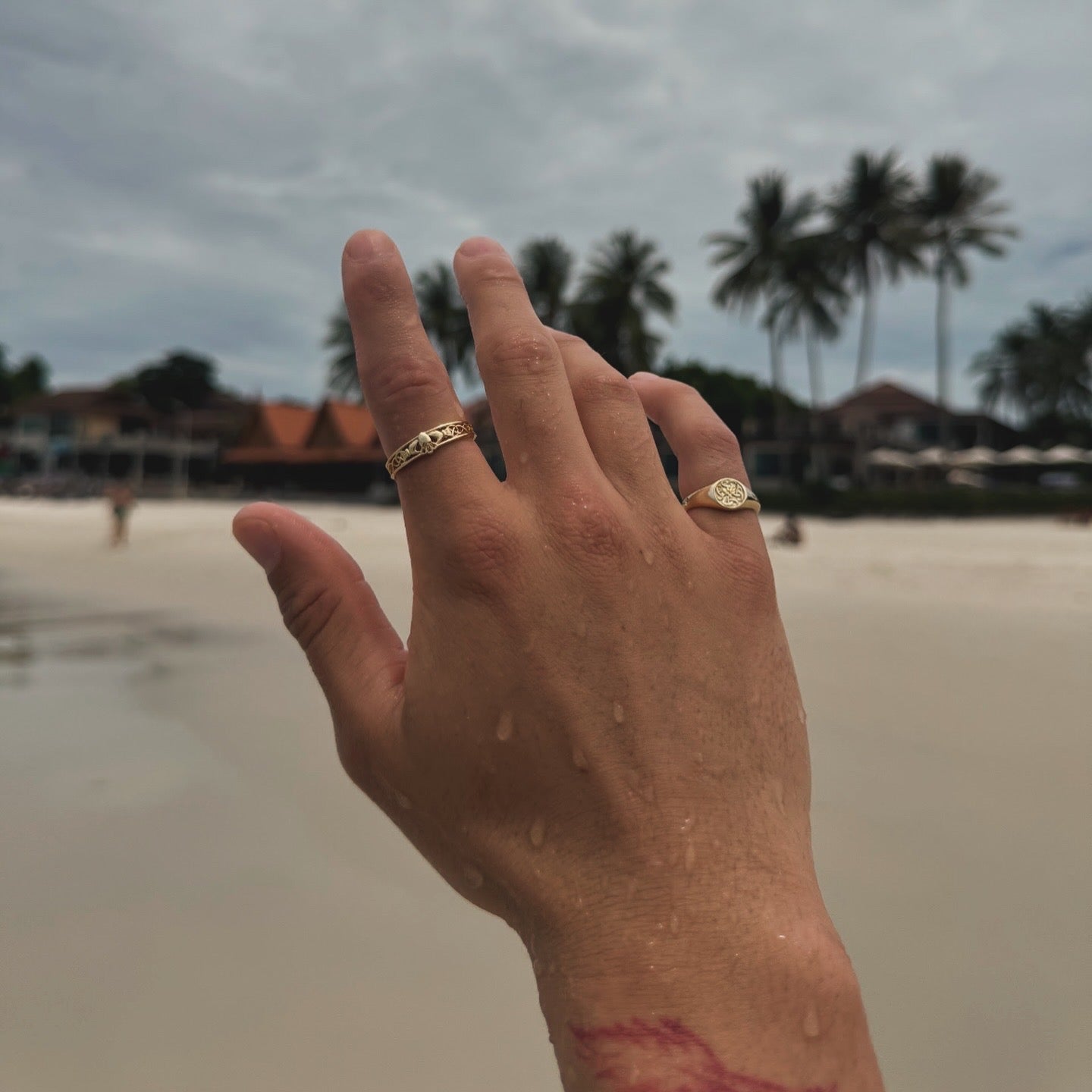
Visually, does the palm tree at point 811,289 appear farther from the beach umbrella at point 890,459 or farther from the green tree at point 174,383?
the green tree at point 174,383

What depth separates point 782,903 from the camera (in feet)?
2.93

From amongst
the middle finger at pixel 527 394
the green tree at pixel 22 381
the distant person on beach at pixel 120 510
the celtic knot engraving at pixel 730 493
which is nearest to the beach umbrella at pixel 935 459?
the distant person on beach at pixel 120 510

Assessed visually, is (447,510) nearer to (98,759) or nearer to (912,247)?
(98,759)

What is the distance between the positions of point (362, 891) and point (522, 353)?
187 centimetres

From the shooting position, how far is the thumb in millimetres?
1121

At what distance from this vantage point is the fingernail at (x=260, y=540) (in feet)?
3.69

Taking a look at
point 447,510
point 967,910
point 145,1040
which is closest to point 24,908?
point 145,1040

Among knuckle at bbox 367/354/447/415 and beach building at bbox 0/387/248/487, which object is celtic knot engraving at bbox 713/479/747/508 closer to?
knuckle at bbox 367/354/447/415

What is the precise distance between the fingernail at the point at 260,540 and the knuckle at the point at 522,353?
40 cm

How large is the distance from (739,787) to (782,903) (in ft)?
0.44

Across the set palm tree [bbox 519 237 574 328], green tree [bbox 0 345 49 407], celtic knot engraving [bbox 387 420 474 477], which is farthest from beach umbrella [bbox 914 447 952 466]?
green tree [bbox 0 345 49 407]

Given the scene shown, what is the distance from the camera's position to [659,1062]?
2.56 feet

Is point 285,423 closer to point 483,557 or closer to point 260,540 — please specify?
point 260,540

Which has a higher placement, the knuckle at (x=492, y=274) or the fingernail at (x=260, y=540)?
the knuckle at (x=492, y=274)
